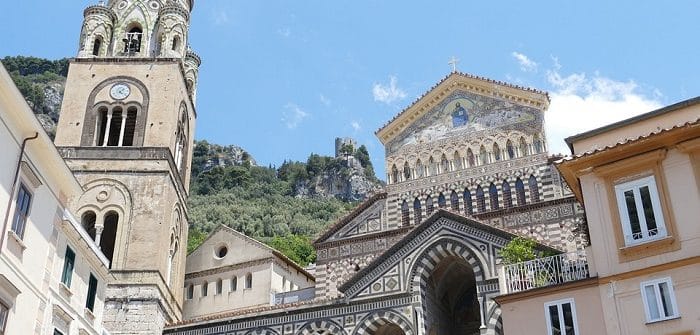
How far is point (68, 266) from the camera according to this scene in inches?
673

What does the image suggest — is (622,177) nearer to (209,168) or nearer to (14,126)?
(14,126)

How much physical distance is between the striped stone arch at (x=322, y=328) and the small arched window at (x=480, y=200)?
7410 mm

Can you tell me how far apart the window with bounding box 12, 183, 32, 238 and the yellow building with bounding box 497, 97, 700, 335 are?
29.2ft

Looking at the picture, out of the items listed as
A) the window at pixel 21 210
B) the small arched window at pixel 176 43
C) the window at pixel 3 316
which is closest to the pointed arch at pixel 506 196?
the small arched window at pixel 176 43

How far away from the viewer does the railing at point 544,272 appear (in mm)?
14406

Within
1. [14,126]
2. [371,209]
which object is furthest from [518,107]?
[14,126]

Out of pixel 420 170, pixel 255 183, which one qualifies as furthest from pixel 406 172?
pixel 255 183

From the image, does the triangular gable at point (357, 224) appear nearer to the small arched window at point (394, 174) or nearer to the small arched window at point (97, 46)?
the small arched window at point (394, 174)

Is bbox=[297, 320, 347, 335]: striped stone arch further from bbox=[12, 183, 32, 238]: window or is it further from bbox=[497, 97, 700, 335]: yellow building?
bbox=[12, 183, 32, 238]: window

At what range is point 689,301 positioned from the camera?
41.4 ft

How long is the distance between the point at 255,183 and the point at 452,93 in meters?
60.1

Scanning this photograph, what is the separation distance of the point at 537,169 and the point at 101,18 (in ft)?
61.0

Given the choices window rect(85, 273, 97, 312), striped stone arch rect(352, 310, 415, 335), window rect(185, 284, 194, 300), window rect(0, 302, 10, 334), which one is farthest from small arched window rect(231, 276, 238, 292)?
window rect(0, 302, 10, 334)

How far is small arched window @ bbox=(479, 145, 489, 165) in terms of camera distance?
2859 cm
